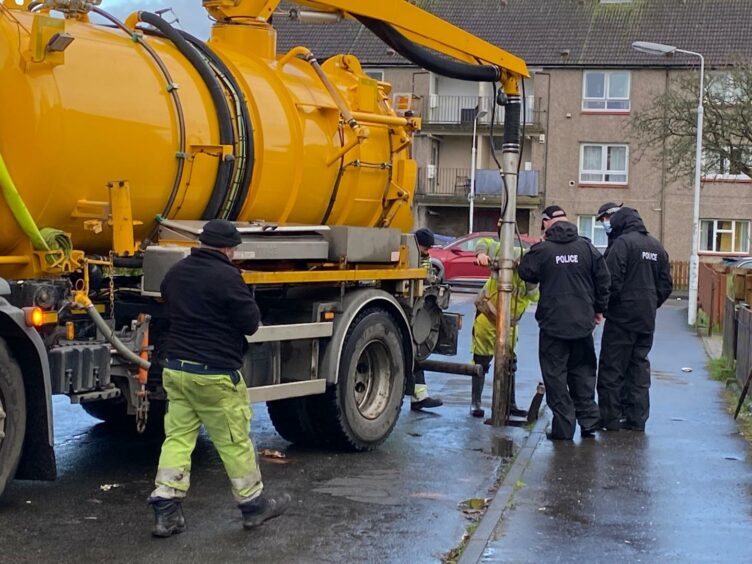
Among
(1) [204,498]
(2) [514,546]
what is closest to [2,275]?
(1) [204,498]

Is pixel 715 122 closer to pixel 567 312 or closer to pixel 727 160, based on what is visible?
pixel 727 160

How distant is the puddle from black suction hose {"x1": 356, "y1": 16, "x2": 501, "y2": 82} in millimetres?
3067

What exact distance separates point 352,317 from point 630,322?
2.74 meters

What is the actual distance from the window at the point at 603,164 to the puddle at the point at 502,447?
3836 cm

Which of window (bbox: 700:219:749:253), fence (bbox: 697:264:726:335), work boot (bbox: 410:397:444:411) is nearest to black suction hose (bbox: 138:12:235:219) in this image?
work boot (bbox: 410:397:444:411)

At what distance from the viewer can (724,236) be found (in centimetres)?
4625

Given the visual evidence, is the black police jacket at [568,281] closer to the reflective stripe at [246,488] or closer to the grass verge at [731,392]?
the grass verge at [731,392]

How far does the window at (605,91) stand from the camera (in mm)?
47000

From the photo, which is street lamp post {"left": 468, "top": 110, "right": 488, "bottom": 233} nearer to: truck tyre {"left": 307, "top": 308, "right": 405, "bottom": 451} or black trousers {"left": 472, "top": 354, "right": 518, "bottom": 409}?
black trousers {"left": 472, "top": 354, "right": 518, "bottom": 409}

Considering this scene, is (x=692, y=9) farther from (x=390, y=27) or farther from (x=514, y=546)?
(x=514, y=546)

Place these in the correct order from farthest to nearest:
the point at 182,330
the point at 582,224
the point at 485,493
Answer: the point at 582,224
the point at 485,493
the point at 182,330

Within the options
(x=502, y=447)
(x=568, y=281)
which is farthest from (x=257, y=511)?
(x=568, y=281)

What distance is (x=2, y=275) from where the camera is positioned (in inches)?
273

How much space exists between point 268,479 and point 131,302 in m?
1.55
